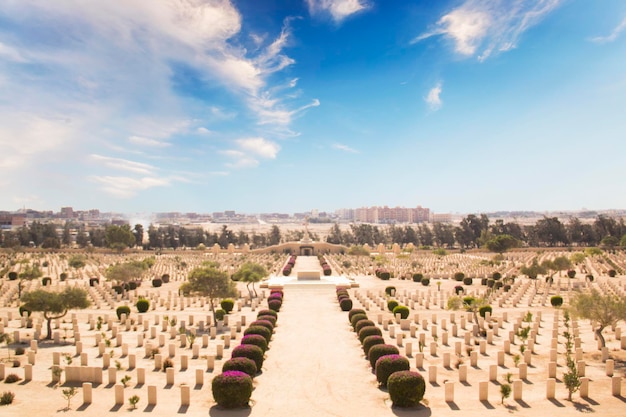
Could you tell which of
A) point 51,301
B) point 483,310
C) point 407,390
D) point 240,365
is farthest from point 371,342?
point 51,301

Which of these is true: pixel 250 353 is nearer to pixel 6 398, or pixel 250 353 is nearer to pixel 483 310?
pixel 6 398

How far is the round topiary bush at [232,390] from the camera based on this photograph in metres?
13.9

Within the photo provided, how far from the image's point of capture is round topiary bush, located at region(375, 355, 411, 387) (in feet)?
51.6

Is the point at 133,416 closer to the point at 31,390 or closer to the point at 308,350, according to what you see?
the point at 31,390

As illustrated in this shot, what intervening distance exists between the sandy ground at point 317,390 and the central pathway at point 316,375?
0.03 meters

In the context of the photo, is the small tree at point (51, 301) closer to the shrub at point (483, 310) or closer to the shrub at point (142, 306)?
the shrub at point (142, 306)

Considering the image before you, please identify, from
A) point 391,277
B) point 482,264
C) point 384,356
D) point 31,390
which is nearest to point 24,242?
point 391,277

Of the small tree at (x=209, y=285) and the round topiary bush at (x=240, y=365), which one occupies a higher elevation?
the small tree at (x=209, y=285)

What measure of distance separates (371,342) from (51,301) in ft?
51.9

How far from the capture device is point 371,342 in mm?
19297

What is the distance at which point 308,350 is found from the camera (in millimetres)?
20906

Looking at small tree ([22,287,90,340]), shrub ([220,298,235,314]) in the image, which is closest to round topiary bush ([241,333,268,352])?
small tree ([22,287,90,340])

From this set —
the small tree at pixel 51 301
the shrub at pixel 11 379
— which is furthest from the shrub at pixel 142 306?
the shrub at pixel 11 379

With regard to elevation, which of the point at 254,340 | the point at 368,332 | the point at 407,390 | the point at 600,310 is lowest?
the point at 407,390
